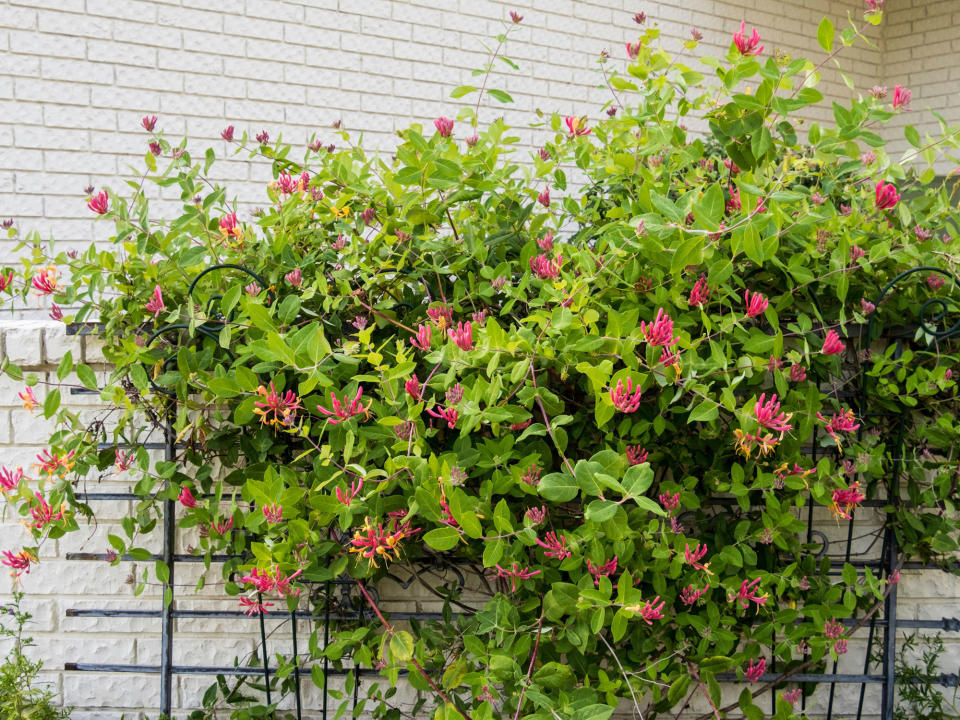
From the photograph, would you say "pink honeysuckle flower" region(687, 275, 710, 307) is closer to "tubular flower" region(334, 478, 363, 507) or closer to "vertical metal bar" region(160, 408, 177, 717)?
"tubular flower" region(334, 478, 363, 507)

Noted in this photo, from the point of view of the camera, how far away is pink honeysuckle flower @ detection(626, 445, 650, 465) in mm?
1242

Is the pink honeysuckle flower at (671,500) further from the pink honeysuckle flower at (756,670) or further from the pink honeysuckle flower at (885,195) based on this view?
the pink honeysuckle flower at (885,195)

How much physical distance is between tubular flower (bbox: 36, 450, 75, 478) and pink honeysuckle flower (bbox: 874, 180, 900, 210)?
1623 millimetres

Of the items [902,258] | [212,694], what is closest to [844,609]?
[902,258]

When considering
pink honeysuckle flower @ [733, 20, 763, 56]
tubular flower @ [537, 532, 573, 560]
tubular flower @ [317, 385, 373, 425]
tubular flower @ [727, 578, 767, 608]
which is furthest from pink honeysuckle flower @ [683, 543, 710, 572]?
pink honeysuckle flower @ [733, 20, 763, 56]

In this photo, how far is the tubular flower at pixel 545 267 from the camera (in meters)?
1.25

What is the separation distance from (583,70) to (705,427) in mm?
2291

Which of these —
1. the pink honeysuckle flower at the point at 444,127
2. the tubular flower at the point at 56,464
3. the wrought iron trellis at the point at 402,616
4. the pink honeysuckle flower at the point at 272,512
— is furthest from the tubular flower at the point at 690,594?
the tubular flower at the point at 56,464

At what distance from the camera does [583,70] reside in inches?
124

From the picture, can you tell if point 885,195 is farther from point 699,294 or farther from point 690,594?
point 690,594

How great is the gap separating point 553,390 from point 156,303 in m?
0.78

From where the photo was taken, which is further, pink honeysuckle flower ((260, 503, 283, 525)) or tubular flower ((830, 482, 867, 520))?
tubular flower ((830, 482, 867, 520))

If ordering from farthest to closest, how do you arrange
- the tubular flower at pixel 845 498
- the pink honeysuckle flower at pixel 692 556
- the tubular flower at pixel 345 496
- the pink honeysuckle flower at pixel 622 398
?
the tubular flower at pixel 845 498
the pink honeysuckle flower at pixel 692 556
the tubular flower at pixel 345 496
the pink honeysuckle flower at pixel 622 398

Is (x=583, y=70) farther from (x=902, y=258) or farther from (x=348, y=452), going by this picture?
(x=348, y=452)
